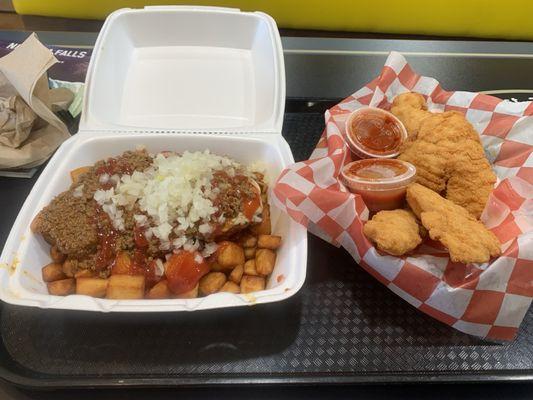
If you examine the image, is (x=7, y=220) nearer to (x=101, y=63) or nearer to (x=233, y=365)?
(x=101, y=63)

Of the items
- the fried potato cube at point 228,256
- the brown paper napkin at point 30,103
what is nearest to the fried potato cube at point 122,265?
the fried potato cube at point 228,256

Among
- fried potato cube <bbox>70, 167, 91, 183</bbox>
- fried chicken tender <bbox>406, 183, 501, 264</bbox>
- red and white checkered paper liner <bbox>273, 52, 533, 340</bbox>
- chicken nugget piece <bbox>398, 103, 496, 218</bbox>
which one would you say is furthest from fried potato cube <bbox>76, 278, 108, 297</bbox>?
chicken nugget piece <bbox>398, 103, 496, 218</bbox>

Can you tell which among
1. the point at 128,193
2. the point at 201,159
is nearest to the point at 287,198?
the point at 201,159

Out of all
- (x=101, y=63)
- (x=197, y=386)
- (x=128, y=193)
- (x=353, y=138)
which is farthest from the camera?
(x=101, y=63)

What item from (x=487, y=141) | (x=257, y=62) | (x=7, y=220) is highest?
(x=257, y=62)

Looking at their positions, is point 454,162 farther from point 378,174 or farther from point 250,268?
point 250,268

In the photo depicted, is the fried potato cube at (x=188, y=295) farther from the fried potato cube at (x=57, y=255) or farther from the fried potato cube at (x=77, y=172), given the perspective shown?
the fried potato cube at (x=77, y=172)

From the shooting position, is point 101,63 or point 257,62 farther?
point 257,62
